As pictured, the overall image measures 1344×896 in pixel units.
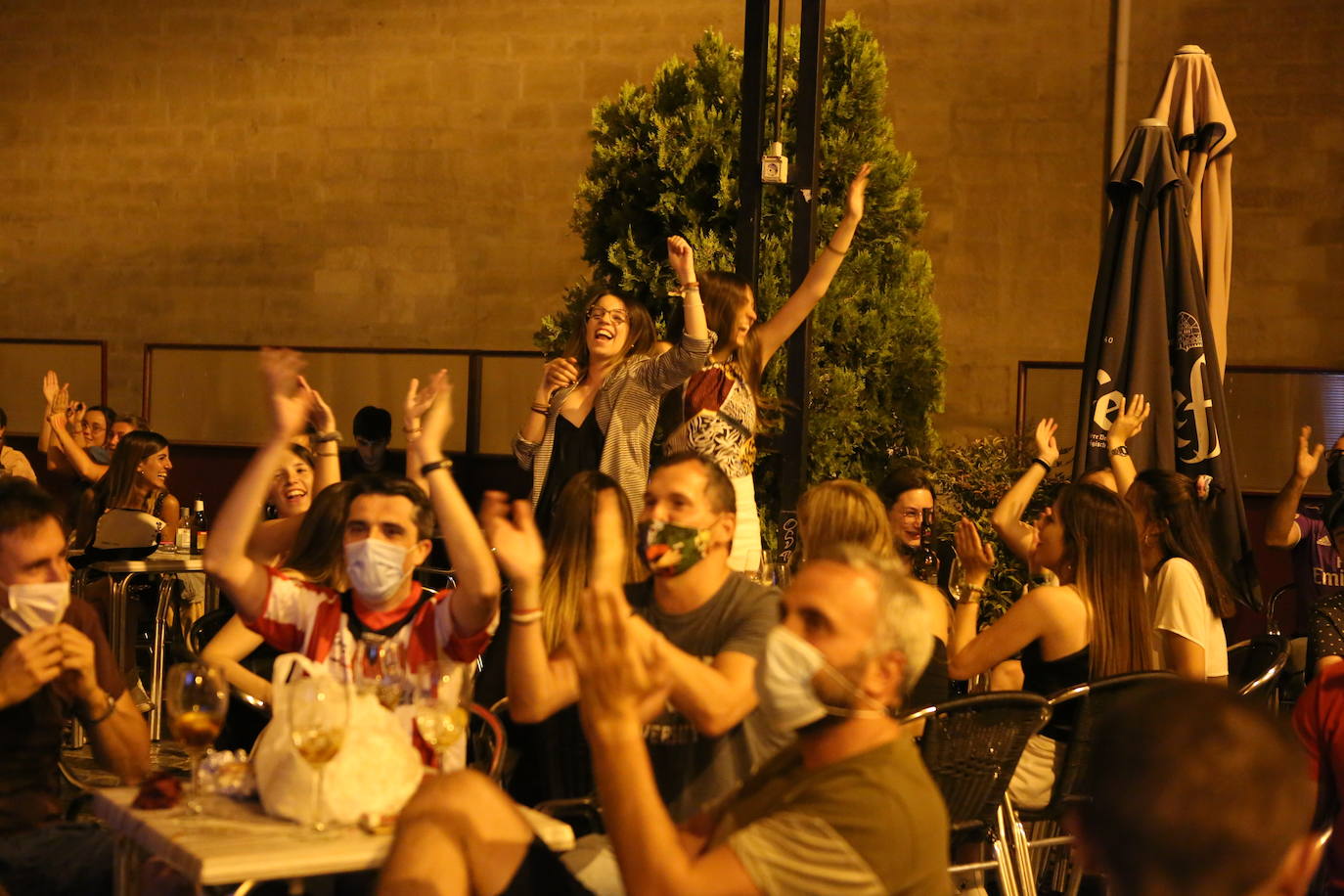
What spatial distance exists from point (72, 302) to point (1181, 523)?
429 inches

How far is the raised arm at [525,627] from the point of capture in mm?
3047

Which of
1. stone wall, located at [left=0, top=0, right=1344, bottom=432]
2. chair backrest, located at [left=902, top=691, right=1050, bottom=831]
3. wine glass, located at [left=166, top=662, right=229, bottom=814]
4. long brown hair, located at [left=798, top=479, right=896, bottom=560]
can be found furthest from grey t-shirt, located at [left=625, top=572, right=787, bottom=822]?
stone wall, located at [left=0, top=0, right=1344, bottom=432]

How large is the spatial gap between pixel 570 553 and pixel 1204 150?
14.7 ft

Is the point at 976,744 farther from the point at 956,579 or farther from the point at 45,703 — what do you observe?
the point at 45,703

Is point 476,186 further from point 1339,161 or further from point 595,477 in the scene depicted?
point 595,477

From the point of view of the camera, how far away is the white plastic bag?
280cm

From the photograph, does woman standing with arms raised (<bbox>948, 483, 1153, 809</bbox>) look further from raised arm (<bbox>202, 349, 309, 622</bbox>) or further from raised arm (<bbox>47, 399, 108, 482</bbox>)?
raised arm (<bbox>47, 399, 108, 482</bbox>)

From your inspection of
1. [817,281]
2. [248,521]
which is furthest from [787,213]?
[248,521]

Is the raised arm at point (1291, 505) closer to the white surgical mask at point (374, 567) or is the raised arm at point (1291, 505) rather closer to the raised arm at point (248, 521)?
the white surgical mask at point (374, 567)

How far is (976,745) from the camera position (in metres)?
3.93

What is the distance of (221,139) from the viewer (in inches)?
514

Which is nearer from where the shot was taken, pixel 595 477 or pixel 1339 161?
pixel 595 477

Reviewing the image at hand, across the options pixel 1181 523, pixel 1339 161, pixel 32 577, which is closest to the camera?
pixel 32 577

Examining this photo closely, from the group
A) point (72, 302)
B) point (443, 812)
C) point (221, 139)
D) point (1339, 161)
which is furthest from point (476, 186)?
point (443, 812)
